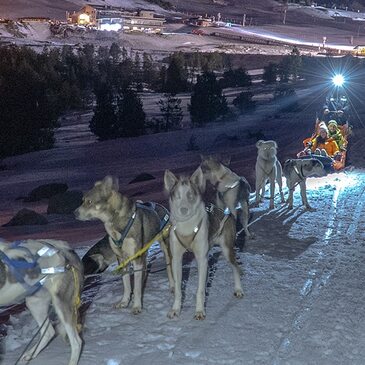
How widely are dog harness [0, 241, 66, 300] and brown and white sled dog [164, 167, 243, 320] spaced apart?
126cm

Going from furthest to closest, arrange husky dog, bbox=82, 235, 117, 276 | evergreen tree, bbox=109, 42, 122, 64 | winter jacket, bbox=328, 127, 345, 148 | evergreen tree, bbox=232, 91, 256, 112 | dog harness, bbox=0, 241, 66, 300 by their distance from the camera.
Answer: evergreen tree, bbox=109, 42, 122, 64 → evergreen tree, bbox=232, 91, 256, 112 → winter jacket, bbox=328, 127, 345, 148 → husky dog, bbox=82, 235, 117, 276 → dog harness, bbox=0, 241, 66, 300

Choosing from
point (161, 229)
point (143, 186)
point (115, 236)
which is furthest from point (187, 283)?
point (143, 186)

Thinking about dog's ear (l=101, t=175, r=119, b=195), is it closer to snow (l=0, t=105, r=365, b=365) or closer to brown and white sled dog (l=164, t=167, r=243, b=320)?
brown and white sled dog (l=164, t=167, r=243, b=320)

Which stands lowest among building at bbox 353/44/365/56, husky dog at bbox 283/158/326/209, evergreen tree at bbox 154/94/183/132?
evergreen tree at bbox 154/94/183/132

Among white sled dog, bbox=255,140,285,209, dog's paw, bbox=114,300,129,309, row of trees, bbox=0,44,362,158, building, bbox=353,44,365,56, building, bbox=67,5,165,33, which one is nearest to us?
dog's paw, bbox=114,300,129,309

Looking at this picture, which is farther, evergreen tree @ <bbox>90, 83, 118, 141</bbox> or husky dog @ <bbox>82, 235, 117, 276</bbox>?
evergreen tree @ <bbox>90, 83, 118, 141</bbox>

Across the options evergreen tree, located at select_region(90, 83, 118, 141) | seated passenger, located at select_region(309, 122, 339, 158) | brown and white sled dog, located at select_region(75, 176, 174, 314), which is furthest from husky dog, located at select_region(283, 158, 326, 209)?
evergreen tree, located at select_region(90, 83, 118, 141)

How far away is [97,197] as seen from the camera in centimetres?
484

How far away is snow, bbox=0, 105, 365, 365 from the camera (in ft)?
14.5

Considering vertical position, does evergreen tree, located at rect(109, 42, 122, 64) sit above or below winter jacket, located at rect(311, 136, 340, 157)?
below

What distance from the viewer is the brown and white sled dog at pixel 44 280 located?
3.60 metres

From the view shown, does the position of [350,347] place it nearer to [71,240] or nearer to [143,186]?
[71,240]

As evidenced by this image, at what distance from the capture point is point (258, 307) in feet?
17.6

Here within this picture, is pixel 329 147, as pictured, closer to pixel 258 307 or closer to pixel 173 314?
pixel 258 307
